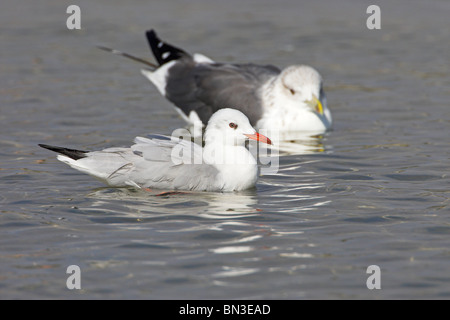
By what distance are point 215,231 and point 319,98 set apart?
15.3 feet

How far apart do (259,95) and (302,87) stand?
587 millimetres

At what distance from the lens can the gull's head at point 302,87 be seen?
10857mm

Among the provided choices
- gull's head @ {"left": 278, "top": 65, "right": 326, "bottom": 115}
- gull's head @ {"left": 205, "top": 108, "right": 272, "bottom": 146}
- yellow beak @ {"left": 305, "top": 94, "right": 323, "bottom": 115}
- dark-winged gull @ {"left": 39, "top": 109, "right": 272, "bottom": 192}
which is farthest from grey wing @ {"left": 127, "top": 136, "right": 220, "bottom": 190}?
gull's head @ {"left": 278, "top": 65, "right": 326, "bottom": 115}

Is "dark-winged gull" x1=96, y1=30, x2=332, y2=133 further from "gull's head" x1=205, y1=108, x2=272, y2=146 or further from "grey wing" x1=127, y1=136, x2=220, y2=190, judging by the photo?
"grey wing" x1=127, y1=136, x2=220, y2=190

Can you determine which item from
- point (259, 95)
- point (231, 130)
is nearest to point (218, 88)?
point (259, 95)

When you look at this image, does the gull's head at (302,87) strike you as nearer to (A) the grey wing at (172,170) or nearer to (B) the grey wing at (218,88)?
(B) the grey wing at (218,88)

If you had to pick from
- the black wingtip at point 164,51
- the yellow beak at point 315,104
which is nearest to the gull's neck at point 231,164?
the yellow beak at point 315,104

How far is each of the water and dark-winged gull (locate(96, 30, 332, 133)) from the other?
1.17 feet

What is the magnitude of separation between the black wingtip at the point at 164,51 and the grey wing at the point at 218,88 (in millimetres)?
464

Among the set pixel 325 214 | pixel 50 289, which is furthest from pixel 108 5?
pixel 50 289

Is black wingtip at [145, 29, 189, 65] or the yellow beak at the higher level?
black wingtip at [145, 29, 189, 65]

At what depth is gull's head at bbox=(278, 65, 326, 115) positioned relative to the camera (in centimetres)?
1086

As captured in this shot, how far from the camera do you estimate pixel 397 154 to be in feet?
30.7
